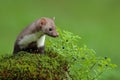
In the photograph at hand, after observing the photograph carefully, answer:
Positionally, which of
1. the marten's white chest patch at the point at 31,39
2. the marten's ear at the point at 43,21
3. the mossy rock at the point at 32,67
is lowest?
the mossy rock at the point at 32,67

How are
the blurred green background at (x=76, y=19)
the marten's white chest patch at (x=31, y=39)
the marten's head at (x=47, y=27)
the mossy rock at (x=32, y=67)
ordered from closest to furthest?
1. the mossy rock at (x=32, y=67)
2. the marten's white chest patch at (x=31, y=39)
3. the marten's head at (x=47, y=27)
4. the blurred green background at (x=76, y=19)

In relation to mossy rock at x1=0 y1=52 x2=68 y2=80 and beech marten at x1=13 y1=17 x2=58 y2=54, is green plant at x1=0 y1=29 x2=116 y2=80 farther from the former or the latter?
beech marten at x1=13 y1=17 x2=58 y2=54

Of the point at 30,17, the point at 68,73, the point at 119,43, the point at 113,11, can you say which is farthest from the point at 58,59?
the point at 113,11

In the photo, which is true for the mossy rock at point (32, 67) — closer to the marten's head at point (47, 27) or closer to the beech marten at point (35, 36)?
the beech marten at point (35, 36)

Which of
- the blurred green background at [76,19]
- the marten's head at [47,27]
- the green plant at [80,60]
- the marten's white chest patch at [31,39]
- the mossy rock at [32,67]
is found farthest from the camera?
the blurred green background at [76,19]

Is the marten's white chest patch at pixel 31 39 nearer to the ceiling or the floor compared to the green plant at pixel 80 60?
nearer to the ceiling

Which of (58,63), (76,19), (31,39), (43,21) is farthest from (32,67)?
(76,19)

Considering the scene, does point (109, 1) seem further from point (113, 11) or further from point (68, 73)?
point (68, 73)

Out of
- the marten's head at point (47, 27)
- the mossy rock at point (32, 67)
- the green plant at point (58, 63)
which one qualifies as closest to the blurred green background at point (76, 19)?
the marten's head at point (47, 27)
